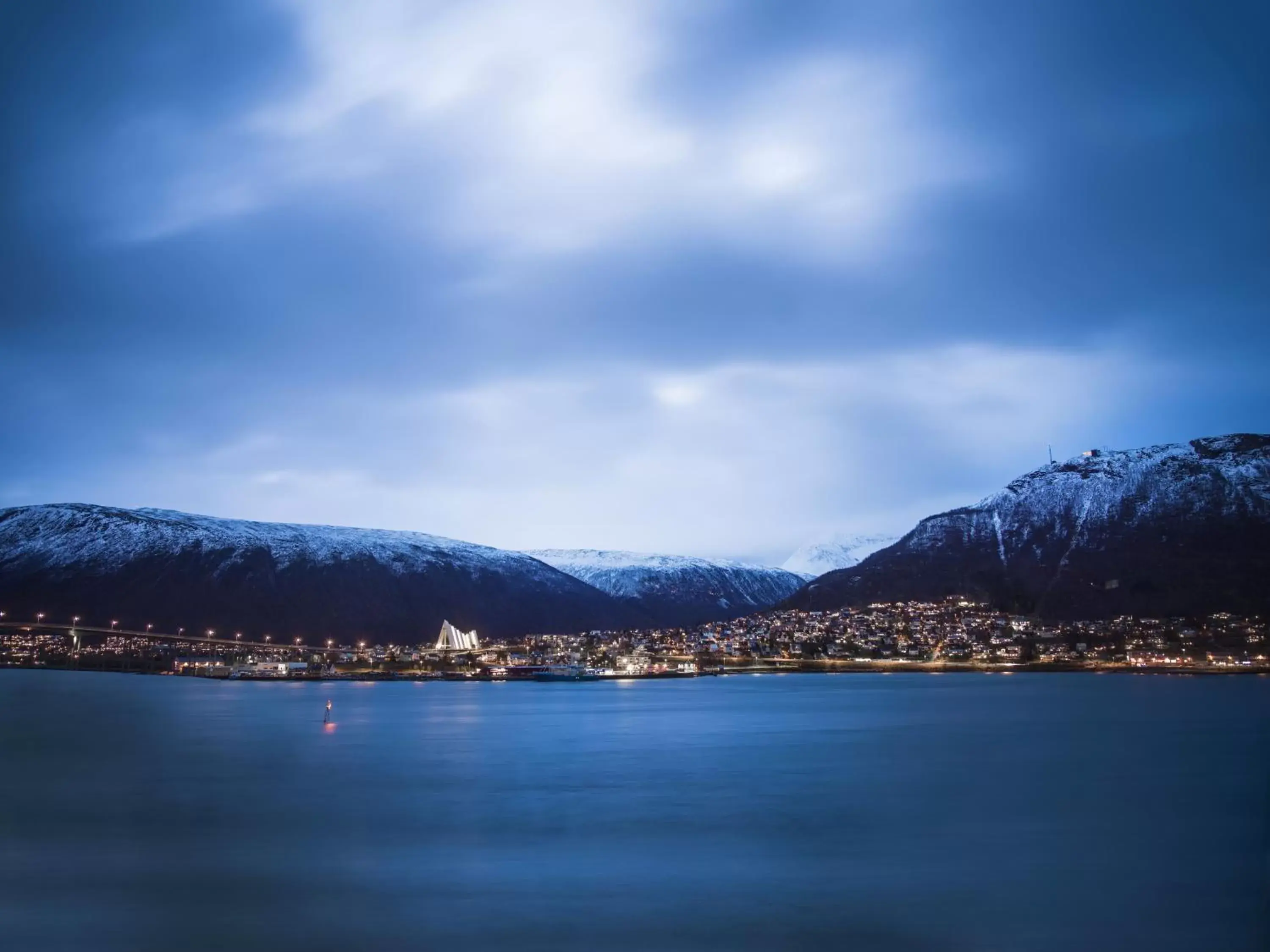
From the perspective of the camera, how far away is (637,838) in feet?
90.0

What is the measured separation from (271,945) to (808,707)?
77.8 metres

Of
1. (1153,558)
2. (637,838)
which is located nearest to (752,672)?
(1153,558)

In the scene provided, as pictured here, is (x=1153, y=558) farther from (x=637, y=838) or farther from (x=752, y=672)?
(x=637, y=838)

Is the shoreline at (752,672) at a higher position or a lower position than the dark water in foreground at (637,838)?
lower

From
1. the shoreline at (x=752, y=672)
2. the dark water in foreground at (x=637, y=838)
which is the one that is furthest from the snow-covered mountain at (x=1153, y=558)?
the dark water in foreground at (x=637, y=838)

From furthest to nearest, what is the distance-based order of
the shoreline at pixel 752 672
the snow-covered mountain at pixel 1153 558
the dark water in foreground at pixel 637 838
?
the snow-covered mountain at pixel 1153 558 → the shoreline at pixel 752 672 → the dark water in foreground at pixel 637 838

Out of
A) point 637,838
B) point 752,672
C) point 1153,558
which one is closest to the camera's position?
point 637,838

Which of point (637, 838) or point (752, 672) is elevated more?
point (637, 838)

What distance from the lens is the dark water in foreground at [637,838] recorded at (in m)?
17.7

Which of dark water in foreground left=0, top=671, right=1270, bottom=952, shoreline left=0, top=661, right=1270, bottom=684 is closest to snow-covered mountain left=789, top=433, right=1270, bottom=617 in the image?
shoreline left=0, top=661, right=1270, bottom=684

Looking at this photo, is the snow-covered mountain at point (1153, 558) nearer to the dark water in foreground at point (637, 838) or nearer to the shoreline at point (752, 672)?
the shoreline at point (752, 672)

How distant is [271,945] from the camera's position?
1628 cm

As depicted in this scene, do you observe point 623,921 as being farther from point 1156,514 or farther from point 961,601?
point 1156,514

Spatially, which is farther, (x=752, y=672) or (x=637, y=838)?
(x=752, y=672)
